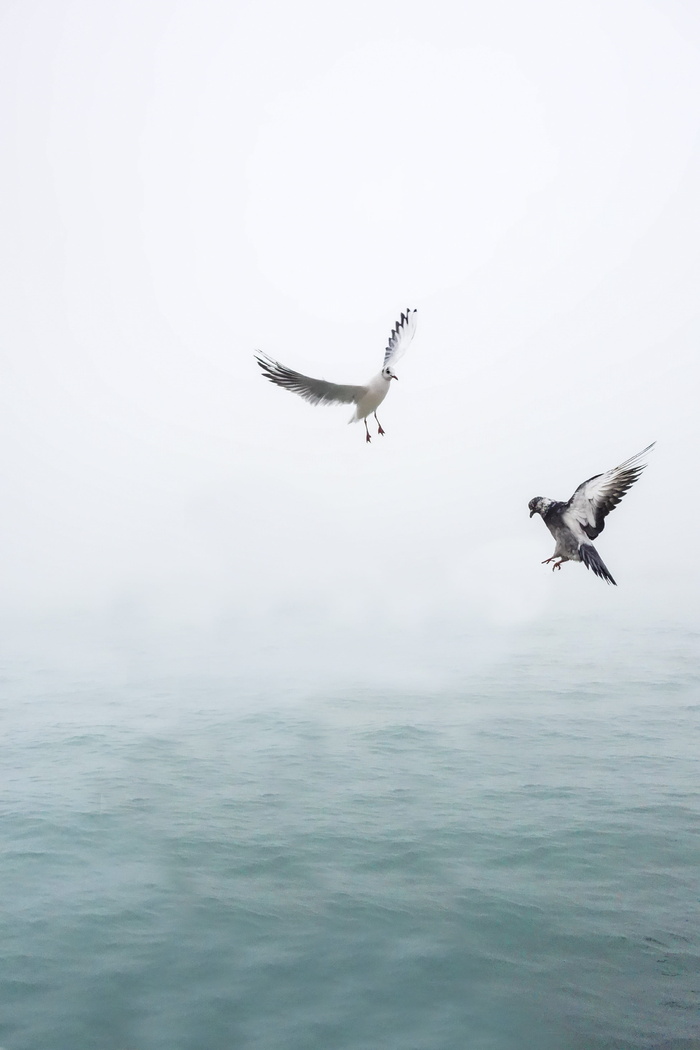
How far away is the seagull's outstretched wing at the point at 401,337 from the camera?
37.2 feet

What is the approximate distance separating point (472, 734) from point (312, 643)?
1743 inches

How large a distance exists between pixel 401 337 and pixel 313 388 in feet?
6.39

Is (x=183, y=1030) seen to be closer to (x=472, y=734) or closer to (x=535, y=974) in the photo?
(x=535, y=974)

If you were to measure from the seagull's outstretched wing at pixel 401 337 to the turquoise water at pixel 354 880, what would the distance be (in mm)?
18810

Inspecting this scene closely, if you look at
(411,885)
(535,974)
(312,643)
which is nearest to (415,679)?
(312,643)

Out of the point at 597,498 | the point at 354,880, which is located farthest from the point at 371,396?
the point at 354,880

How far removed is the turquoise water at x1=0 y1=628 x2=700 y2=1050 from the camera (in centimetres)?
2339

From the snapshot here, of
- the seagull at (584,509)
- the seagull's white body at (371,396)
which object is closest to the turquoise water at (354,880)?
the seagull's white body at (371,396)

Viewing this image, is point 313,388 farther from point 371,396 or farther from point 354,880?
point 354,880

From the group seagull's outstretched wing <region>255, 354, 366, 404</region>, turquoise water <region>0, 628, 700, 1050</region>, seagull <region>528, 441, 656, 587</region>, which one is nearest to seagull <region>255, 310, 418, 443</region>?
seagull's outstretched wing <region>255, 354, 366, 404</region>

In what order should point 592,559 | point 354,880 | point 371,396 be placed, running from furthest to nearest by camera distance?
point 354,880 → point 371,396 → point 592,559

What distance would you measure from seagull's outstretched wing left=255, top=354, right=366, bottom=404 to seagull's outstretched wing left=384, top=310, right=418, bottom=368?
1.14 m

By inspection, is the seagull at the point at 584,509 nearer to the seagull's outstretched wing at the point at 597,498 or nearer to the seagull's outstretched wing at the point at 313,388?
the seagull's outstretched wing at the point at 597,498

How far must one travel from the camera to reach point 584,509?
738cm
